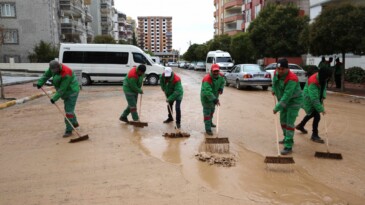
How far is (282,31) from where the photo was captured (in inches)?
977

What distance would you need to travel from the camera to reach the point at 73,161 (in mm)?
5715

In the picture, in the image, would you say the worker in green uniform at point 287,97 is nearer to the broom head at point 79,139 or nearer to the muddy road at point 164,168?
the muddy road at point 164,168

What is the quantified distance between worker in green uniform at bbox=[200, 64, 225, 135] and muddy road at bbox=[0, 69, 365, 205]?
0.45 m

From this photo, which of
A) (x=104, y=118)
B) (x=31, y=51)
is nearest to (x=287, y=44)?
(x=104, y=118)

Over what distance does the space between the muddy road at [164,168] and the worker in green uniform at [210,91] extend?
45 cm

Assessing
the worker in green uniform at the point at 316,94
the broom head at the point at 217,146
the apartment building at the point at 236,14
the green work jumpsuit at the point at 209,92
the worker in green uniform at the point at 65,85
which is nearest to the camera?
the broom head at the point at 217,146

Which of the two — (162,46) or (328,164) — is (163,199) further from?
(162,46)

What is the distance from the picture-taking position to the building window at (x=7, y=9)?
37.4 meters

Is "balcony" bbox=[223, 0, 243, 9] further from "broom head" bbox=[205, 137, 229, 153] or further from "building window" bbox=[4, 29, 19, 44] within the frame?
"broom head" bbox=[205, 137, 229, 153]

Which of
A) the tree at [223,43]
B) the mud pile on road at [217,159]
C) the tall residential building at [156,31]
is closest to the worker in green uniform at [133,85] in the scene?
the mud pile on road at [217,159]

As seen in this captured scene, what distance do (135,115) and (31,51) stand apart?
33.9 meters

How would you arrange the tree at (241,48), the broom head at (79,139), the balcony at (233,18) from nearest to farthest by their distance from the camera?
the broom head at (79,139) → the tree at (241,48) → the balcony at (233,18)

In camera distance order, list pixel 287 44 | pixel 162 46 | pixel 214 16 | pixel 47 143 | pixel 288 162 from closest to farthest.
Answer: pixel 288 162 → pixel 47 143 → pixel 287 44 → pixel 214 16 → pixel 162 46

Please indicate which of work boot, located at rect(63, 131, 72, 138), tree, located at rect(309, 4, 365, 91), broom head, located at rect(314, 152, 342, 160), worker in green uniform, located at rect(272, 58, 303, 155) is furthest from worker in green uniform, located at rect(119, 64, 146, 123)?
tree, located at rect(309, 4, 365, 91)
